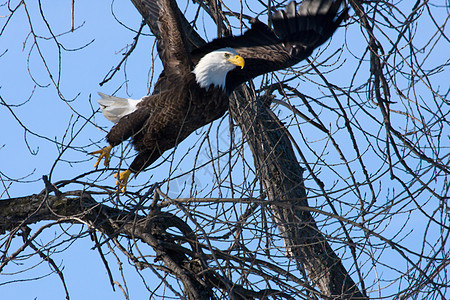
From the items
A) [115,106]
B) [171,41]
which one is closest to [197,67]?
[171,41]

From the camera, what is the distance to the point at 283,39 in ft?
15.0

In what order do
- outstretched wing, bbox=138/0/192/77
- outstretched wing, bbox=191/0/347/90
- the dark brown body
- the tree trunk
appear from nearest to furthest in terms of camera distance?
1. outstretched wing, bbox=138/0/192/77
2. the dark brown body
3. the tree trunk
4. outstretched wing, bbox=191/0/347/90

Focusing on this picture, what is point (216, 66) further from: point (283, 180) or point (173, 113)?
point (283, 180)

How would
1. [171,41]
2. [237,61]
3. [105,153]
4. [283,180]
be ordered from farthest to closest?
[283,180] < [105,153] < [237,61] < [171,41]

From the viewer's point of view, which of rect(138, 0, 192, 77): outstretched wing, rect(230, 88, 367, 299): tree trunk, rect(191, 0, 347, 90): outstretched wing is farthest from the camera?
rect(191, 0, 347, 90): outstretched wing

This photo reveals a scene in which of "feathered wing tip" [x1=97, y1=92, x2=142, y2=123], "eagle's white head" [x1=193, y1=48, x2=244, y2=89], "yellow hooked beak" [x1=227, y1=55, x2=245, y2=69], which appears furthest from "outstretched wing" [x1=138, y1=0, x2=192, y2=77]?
"feathered wing tip" [x1=97, y1=92, x2=142, y2=123]

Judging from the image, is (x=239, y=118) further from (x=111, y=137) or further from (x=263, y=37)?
(x=111, y=137)

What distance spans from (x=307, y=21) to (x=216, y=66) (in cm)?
94

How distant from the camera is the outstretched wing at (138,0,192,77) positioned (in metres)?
3.94

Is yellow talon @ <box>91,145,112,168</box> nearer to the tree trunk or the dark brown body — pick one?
the dark brown body

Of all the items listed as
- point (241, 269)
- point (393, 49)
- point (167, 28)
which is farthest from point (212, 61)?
point (241, 269)

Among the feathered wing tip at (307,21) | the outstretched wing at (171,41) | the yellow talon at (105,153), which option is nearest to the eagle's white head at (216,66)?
the outstretched wing at (171,41)

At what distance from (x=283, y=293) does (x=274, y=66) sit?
1.84 metres

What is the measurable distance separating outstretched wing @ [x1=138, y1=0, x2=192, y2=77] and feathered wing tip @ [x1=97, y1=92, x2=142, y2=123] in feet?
→ 1.53
